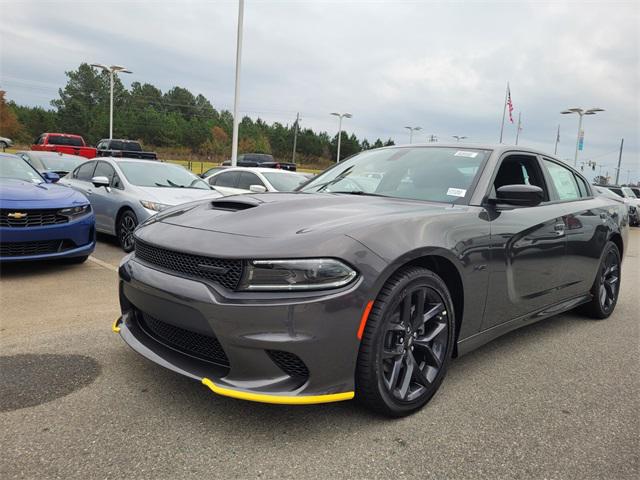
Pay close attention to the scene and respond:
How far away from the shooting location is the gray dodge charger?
7.23 ft

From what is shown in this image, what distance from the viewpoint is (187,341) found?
250 cm

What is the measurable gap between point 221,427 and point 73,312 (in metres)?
2.42

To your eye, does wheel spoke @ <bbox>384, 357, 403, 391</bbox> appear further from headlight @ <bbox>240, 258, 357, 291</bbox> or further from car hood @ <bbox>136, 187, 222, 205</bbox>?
car hood @ <bbox>136, 187, 222, 205</bbox>

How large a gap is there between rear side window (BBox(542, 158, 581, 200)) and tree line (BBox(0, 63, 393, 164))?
65.7 meters

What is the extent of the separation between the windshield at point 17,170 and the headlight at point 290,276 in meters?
5.31

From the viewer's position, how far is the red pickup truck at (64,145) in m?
23.5

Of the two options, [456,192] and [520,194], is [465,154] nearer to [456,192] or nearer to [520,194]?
[456,192]

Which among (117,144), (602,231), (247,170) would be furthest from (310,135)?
(602,231)

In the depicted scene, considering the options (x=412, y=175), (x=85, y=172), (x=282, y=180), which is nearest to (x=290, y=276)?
(x=412, y=175)

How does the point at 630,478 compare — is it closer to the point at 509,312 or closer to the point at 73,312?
the point at 509,312

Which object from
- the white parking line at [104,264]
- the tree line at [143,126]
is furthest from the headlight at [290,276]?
the tree line at [143,126]

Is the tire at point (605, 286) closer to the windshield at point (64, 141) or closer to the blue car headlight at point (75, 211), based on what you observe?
the blue car headlight at point (75, 211)

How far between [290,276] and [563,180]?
10.2 feet

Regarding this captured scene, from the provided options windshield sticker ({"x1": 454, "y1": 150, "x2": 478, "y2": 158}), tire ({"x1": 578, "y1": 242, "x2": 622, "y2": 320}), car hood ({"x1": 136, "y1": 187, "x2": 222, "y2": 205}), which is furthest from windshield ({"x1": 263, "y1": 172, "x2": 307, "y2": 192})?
windshield sticker ({"x1": 454, "y1": 150, "x2": 478, "y2": 158})
